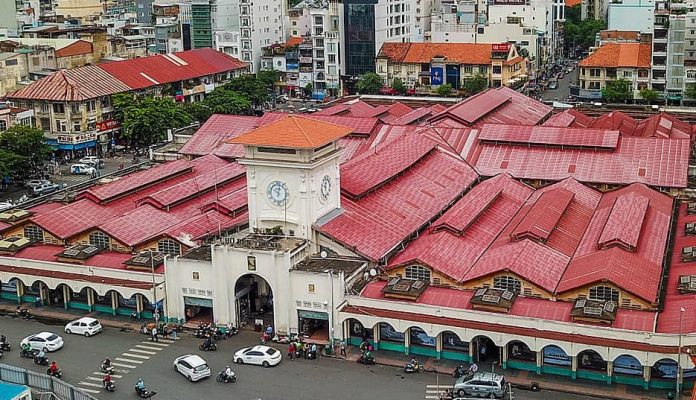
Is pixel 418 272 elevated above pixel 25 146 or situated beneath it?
situated beneath

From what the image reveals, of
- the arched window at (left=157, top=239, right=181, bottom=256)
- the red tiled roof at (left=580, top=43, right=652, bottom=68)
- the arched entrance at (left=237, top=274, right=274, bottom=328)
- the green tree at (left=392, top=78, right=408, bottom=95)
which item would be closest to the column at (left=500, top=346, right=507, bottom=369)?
the arched entrance at (left=237, top=274, right=274, bottom=328)

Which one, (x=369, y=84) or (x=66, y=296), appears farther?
(x=369, y=84)

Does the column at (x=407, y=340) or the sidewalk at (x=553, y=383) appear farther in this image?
the column at (x=407, y=340)

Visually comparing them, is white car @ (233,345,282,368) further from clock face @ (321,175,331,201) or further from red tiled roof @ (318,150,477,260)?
clock face @ (321,175,331,201)

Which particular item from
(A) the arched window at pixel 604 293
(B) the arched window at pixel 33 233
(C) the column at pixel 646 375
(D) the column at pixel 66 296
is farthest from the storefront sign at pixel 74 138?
(C) the column at pixel 646 375

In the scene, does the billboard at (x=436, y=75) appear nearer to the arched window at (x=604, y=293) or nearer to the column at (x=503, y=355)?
the arched window at (x=604, y=293)

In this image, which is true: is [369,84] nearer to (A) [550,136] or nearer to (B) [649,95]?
(B) [649,95]

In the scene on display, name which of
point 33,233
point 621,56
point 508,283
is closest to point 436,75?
point 621,56
